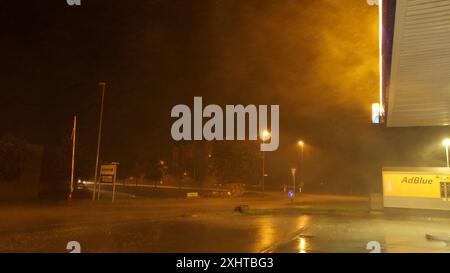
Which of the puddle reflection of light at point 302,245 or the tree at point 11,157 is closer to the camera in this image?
the puddle reflection of light at point 302,245

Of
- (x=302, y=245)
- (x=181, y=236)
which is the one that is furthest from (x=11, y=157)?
(x=302, y=245)

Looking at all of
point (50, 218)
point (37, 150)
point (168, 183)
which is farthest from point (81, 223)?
point (168, 183)

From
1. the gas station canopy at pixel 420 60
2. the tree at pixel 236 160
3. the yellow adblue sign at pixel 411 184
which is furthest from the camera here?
the tree at pixel 236 160

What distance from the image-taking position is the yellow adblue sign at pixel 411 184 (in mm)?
22016

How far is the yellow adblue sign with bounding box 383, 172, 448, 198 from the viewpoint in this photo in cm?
2202

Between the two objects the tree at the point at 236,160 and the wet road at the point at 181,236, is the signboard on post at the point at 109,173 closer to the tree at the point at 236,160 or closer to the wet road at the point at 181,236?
the wet road at the point at 181,236

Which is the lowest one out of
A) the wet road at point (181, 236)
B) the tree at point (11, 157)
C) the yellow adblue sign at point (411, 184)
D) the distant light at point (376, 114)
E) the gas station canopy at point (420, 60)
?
the wet road at point (181, 236)

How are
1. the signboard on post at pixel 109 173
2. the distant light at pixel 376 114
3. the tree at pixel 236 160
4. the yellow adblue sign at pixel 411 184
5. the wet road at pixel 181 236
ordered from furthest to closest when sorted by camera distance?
the tree at pixel 236 160 → the signboard on post at pixel 109 173 → the yellow adblue sign at pixel 411 184 → the distant light at pixel 376 114 → the wet road at pixel 181 236

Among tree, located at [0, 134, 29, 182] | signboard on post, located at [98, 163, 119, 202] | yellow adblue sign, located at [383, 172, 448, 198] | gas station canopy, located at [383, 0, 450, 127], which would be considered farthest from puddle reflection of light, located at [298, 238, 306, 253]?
tree, located at [0, 134, 29, 182]

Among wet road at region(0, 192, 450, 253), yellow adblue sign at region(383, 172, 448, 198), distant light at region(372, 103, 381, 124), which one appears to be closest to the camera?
wet road at region(0, 192, 450, 253)

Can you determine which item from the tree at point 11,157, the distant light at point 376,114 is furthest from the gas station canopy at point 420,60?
the tree at point 11,157

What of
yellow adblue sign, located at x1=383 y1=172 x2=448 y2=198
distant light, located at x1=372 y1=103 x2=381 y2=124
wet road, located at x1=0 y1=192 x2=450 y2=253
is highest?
distant light, located at x1=372 y1=103 x2=381 y2=124

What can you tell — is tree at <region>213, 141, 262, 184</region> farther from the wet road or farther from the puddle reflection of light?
the puddle reflection of light

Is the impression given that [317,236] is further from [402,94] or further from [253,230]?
[402,94]
